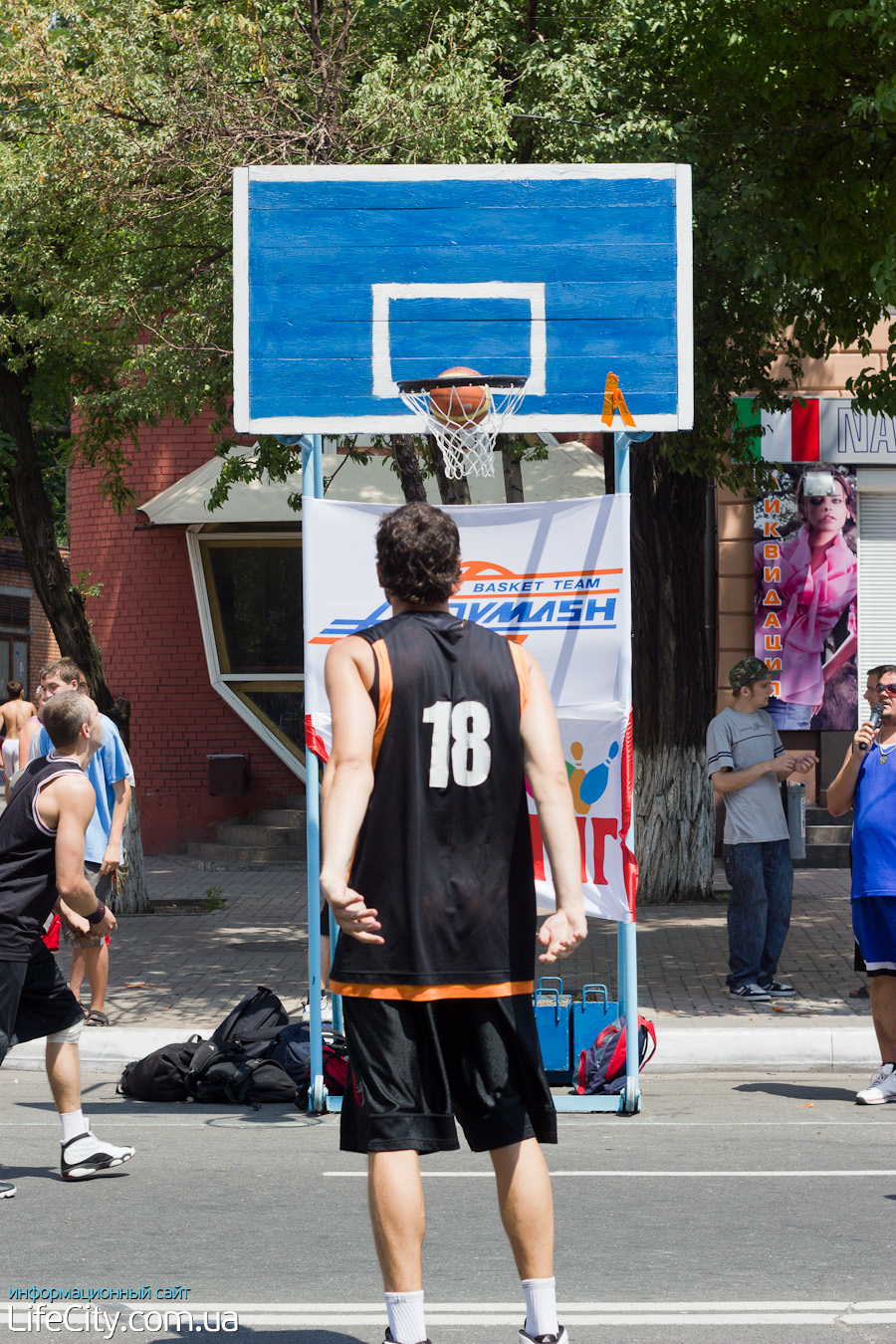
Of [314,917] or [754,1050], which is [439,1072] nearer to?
[314,917]

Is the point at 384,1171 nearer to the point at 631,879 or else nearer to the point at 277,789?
the point at 631,879

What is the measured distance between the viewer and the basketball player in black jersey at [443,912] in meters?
3.51

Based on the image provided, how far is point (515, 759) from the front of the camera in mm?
3650

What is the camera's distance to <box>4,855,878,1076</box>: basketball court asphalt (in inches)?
311

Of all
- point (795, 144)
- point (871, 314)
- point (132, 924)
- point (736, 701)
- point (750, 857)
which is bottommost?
point (132, 924)

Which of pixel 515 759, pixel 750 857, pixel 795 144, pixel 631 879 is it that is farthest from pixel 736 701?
pixel 515 759

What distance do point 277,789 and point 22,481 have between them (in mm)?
5455

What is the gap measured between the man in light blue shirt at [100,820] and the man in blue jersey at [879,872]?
3844 millimetres

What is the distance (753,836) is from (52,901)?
4.75 meters

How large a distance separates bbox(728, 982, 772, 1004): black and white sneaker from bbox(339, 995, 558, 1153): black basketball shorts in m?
5.64

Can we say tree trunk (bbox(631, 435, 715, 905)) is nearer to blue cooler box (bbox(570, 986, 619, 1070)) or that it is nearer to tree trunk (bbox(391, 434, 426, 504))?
tree trunk (bbox(391, 434, 426, 504))

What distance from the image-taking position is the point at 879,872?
677cm

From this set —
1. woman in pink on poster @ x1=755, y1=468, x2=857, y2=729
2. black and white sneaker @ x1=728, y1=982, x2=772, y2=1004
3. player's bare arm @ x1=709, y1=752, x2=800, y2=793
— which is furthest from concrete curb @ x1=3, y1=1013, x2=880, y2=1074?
woman in pink on poster @ x1=755, y1=468, x2=857, y2=729

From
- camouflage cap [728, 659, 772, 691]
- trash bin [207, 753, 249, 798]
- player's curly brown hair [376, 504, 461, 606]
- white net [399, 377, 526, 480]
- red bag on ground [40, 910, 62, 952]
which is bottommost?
trash bin [207, 753, 249, 798]
